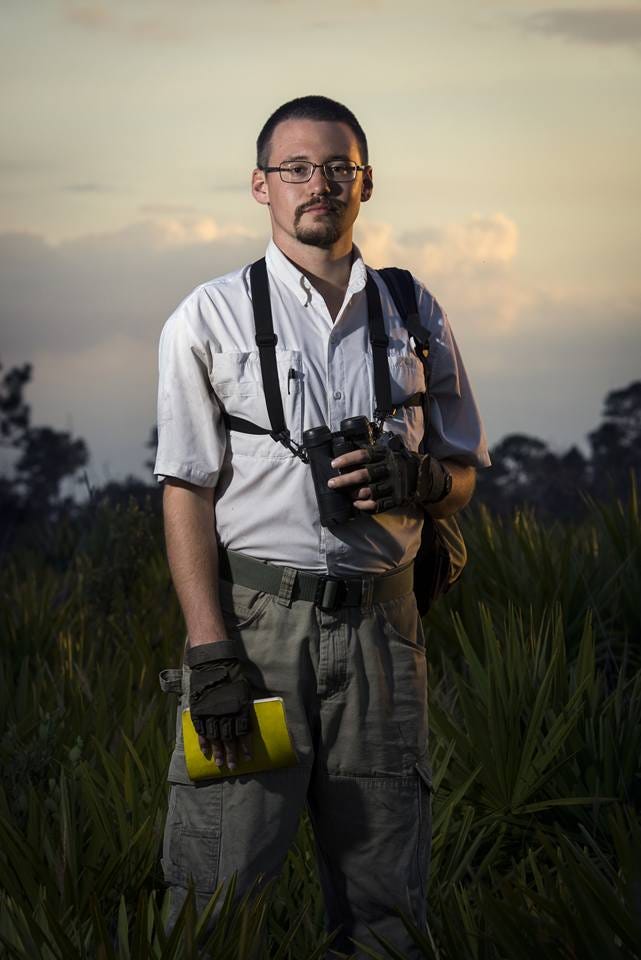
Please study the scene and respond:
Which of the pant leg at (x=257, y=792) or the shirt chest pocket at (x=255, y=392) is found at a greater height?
the shirt chest pocket at (x=255, y=392)

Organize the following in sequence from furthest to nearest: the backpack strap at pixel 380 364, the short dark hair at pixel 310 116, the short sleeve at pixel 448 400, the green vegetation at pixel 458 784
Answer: the short sleeve at pixel 448 400, the short dark hair at pixel 310 116, the backpack strap at pixel 380 364, the green vegetation at pixel 458 784

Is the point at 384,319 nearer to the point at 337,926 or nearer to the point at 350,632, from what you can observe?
the point at 350,632

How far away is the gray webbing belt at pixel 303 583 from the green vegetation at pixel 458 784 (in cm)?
70

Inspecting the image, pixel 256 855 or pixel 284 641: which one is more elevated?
pixel 284 641

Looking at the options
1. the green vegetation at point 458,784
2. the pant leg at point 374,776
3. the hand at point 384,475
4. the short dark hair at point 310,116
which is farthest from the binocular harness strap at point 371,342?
the green vegetation at point 458,784

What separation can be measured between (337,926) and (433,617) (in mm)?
2828

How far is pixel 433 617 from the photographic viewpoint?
20.4 feet

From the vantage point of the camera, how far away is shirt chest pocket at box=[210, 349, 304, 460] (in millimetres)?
3322

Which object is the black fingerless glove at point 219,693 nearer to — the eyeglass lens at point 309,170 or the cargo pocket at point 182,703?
the cargo pocket at point 182,703

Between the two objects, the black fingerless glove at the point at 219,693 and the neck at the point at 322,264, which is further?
the neck at the point at 322,264

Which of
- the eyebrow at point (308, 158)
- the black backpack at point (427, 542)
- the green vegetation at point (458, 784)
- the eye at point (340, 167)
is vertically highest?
the eyebrow at point (308, 158)

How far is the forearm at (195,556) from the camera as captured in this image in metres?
3.25

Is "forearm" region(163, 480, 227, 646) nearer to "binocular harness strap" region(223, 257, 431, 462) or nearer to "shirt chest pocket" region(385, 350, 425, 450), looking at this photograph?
"binocular harness strap" region(223, 257, 431, 462)

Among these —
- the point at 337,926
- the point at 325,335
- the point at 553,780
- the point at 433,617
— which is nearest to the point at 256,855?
the point at 337,926
